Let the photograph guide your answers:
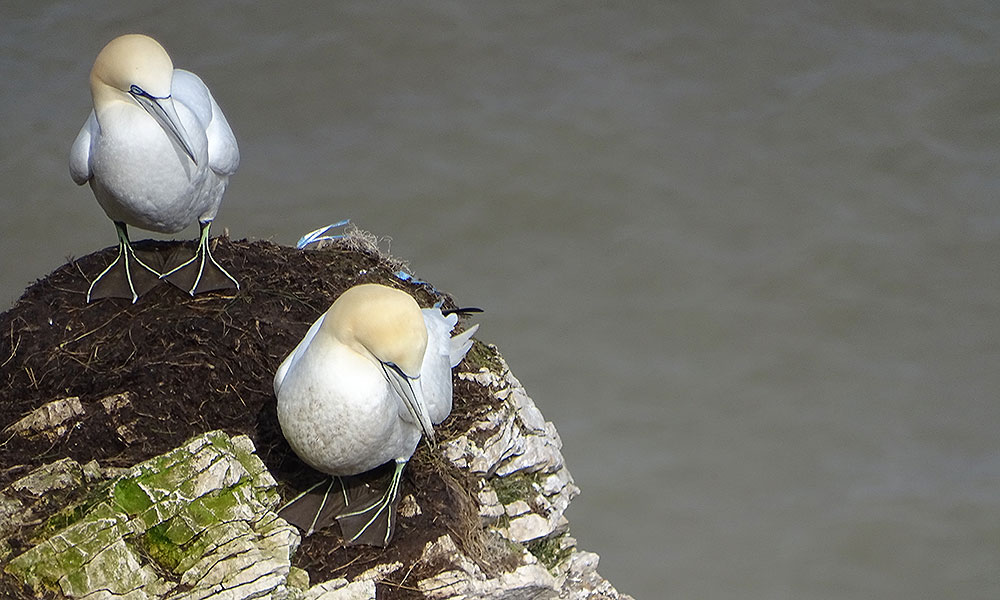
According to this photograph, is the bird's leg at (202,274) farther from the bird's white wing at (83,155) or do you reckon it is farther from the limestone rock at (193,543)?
the limestone rock at (193,543)

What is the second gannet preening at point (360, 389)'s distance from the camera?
10.9 ft

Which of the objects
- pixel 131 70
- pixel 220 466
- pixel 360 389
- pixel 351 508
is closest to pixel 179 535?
pixel 220 466

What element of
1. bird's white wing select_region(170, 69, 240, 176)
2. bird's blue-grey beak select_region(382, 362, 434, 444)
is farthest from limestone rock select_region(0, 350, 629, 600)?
bird's white wing select_region(170, 69, 240, 176)

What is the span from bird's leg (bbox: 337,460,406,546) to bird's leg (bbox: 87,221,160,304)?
137cm

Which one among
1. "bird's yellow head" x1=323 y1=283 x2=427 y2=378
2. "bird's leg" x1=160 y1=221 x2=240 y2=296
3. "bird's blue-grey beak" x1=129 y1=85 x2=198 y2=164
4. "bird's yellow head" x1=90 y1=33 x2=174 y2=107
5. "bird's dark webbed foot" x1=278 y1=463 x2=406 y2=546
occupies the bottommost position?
"bird's dark webbed foot" x1=278 y1=463 x2=406 y2=546

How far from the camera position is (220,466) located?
11.8 feet

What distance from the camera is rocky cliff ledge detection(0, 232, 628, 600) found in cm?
340

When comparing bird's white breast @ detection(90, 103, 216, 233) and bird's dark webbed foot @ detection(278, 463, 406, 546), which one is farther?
bird's white breast @ detection(90, 103, 216, 233)

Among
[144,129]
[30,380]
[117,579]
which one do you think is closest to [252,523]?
[117,579]

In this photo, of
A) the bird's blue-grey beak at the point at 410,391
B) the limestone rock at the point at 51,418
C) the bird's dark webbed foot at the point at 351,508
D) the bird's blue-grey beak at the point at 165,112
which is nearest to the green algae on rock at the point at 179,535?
the bird's dark webbed foot at the point at 351,508

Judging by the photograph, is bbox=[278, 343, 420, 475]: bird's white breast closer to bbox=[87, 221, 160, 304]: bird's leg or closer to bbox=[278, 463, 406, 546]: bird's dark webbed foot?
bbox=[278, 463, 406, 546]: bird's dark webbed foot

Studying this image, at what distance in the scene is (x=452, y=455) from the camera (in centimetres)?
414

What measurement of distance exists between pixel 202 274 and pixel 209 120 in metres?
0.61

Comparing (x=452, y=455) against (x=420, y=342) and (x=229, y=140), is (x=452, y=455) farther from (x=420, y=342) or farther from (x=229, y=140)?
(x=229, y=140)
